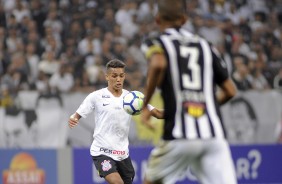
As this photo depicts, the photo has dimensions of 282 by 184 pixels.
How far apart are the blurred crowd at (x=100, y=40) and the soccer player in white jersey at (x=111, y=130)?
534cm

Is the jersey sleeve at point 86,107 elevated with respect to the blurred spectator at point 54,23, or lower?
lower

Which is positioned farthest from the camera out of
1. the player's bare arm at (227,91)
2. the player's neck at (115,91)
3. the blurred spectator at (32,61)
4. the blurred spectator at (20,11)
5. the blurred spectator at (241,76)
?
the blurred spectator at (20,11)

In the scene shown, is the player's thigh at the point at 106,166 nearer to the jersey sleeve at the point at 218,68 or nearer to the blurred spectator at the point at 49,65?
the jersey sleeve at the point at 218,68

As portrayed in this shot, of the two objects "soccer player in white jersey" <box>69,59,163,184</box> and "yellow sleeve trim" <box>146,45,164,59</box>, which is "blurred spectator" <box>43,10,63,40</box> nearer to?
"soccer player in white jersey" <box>69,59,163,184</box>

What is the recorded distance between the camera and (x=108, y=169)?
1117 cm

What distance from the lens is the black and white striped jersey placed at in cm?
671

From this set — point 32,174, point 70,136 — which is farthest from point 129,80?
point 32,174

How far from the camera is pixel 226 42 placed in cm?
2170

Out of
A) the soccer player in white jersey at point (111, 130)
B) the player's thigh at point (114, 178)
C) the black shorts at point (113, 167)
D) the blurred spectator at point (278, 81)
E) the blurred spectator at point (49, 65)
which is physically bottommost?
the player's thigh at point (114, 178)


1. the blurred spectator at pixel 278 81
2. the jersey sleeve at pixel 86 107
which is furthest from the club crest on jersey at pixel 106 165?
the blurred spectator at pixel 278 81

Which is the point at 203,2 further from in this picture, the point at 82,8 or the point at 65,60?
the point at 65,60

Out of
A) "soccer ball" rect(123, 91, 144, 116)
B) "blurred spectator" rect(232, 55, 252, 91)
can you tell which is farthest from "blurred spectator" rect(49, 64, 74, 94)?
"soccer ball" rect(123, 91, 144, 116)

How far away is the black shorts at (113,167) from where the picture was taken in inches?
440

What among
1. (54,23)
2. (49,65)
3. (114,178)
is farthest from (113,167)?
(54,23)
